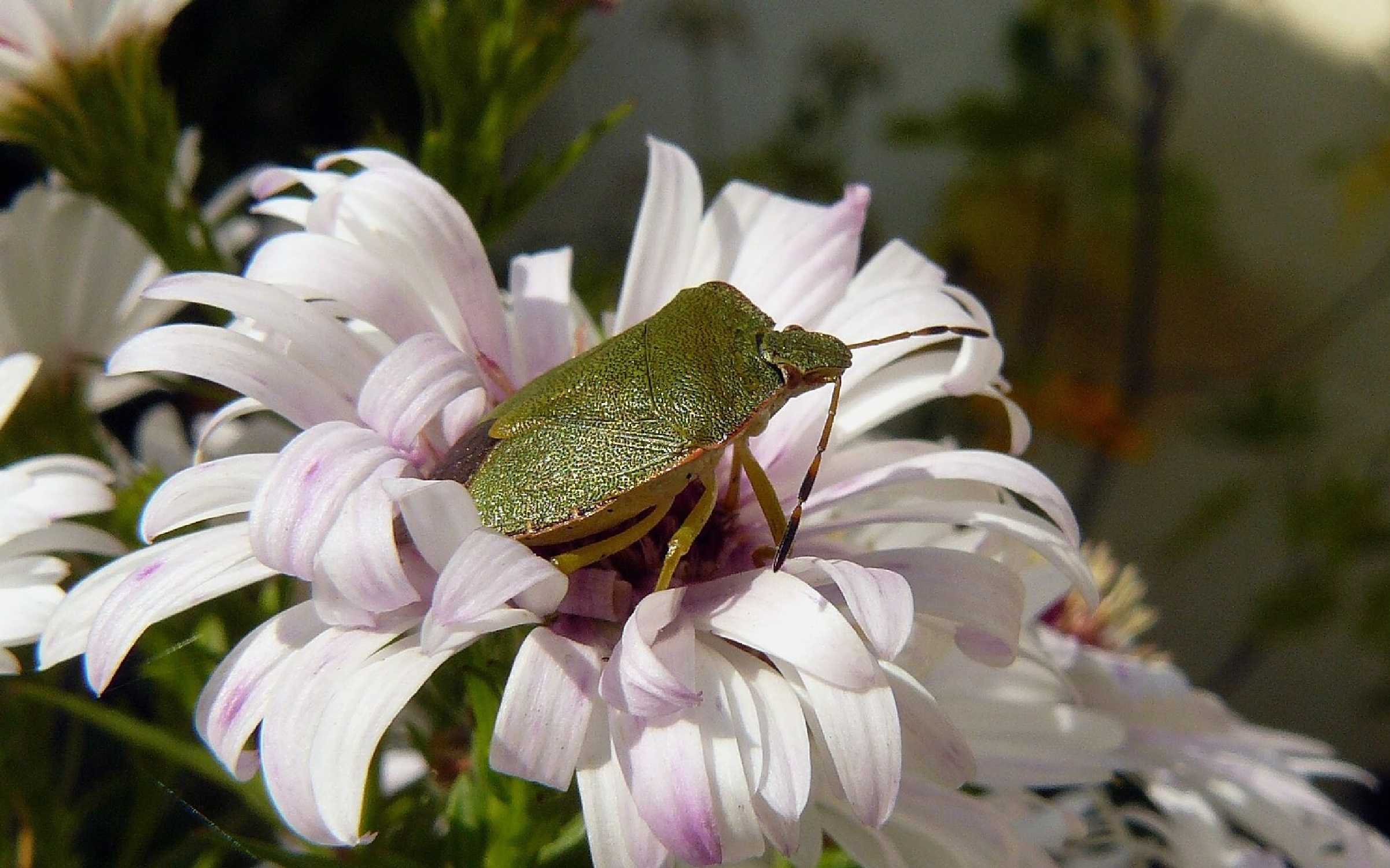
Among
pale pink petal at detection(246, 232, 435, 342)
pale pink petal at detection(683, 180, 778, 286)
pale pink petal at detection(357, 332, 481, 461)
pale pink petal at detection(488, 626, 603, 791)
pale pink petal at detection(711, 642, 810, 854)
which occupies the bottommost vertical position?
pale pink petal at detection(488, 626, 603, 791)

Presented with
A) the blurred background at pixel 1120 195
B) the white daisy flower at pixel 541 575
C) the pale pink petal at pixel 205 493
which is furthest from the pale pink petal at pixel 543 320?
the blurred background at pixel 1120 195

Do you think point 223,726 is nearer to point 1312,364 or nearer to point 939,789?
point 939,789

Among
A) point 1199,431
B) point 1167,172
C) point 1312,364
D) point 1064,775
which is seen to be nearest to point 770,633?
point 1064,775

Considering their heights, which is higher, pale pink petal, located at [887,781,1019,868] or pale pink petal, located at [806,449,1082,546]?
pale pink petal, located at [806,449,1082,546]

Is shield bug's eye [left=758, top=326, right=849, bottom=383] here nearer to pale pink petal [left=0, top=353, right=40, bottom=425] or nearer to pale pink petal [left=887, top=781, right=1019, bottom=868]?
pale pink petal [left=887, top=781, right=1019, bottom=868]

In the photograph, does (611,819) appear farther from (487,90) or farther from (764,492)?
(487,90)

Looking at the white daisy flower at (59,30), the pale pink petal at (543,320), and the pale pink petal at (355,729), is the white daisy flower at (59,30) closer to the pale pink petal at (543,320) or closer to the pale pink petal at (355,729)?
the pale pink petal at (543,320)

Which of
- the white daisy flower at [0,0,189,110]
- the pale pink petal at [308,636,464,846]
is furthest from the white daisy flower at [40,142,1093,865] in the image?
the white daisy flower at [0,0,189,110]
